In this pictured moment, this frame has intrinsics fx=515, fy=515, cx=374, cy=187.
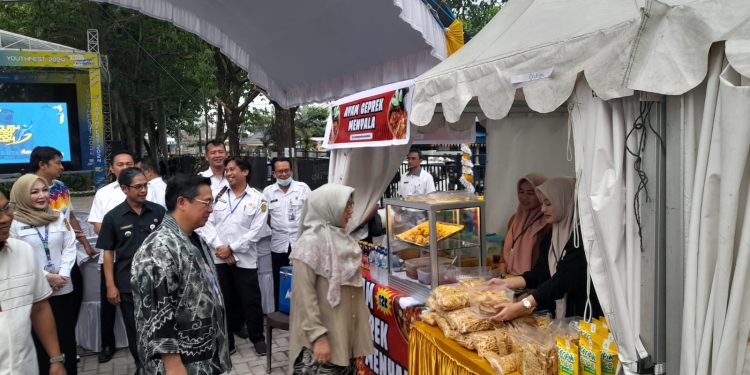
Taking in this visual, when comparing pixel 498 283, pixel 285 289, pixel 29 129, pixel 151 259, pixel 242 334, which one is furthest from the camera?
pixel 29 129

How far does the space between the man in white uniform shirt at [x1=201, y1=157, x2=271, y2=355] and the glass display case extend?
5.71ft

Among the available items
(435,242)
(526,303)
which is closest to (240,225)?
(435,242)

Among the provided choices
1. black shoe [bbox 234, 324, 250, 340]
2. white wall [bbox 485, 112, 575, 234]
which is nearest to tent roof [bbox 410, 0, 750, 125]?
white wall [bbox 485, 112, 575, 234]

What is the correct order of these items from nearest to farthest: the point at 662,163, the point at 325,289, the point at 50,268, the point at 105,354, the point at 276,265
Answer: the point at 662,163 → the point at 325,289 → the point at 50,268 → the point at 105,354 → the point at 276,265

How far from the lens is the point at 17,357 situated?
2.39m

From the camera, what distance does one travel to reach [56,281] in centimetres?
387

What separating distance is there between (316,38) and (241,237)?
390cm

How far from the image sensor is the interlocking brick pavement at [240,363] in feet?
15.8

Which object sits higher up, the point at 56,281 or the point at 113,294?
the point at 56,281

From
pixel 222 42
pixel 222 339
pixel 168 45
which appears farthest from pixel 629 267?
pixel 168 45

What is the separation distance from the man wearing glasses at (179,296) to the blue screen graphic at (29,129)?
469 inches

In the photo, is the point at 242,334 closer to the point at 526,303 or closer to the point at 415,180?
the point at 415,180

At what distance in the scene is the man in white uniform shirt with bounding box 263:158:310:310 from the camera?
572 centimetres

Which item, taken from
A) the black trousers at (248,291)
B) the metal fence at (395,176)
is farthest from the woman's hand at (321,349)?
the metal fence at (395,176)
